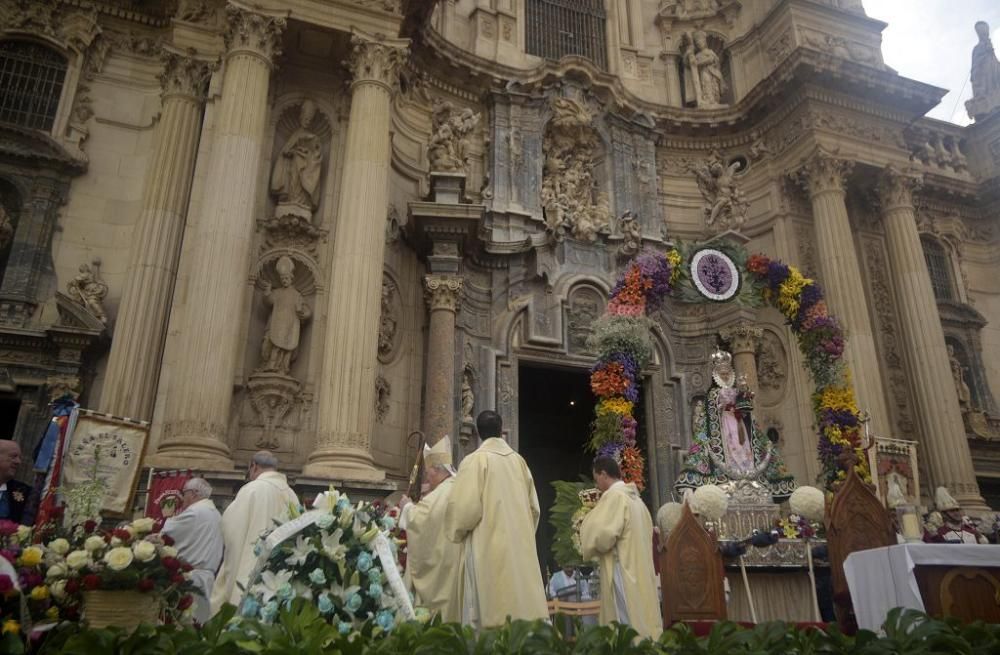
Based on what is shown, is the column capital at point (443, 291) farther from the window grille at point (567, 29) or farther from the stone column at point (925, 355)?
the stone column at point (925, 355)

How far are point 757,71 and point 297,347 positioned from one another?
15.5 m

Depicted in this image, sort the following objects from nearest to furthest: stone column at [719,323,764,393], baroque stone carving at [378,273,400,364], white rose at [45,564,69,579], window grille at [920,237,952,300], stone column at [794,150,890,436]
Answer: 1. white rose at [45,564,69,579]
2. baroque stone carving at [378,273,400,364]
3. stone column at [794,150,890,436]
4. stone column at [719,323,764,393]
5. window grille at [920,237,952,300]

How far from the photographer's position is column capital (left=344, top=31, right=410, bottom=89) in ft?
43.4

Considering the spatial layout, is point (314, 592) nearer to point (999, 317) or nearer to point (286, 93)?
point (286, 93)

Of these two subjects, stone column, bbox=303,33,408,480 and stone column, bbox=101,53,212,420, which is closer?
stone column, bbox=303,33,408,480

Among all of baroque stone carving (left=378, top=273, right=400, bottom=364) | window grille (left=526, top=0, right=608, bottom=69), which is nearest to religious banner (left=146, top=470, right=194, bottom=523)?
baroque stone carving (left=378, top=273, right=400, bottom=364)

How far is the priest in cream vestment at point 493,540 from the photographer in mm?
5609

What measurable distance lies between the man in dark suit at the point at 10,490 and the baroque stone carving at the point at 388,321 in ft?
21.4

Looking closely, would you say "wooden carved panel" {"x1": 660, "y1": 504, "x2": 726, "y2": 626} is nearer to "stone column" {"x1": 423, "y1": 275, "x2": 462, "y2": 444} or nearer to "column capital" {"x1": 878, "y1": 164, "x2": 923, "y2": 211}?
"stone column" {"x1": 423, "y1": 275, "x2": 462, "y2": 444}

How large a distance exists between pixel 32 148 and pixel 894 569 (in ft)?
48.7

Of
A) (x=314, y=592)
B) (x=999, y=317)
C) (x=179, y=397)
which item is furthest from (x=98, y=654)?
(x=999, y=317)

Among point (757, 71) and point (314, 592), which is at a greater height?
point (757, 71)

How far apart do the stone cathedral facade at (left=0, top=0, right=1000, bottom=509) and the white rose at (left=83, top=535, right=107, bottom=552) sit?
626cm

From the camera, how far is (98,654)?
2463 mm
